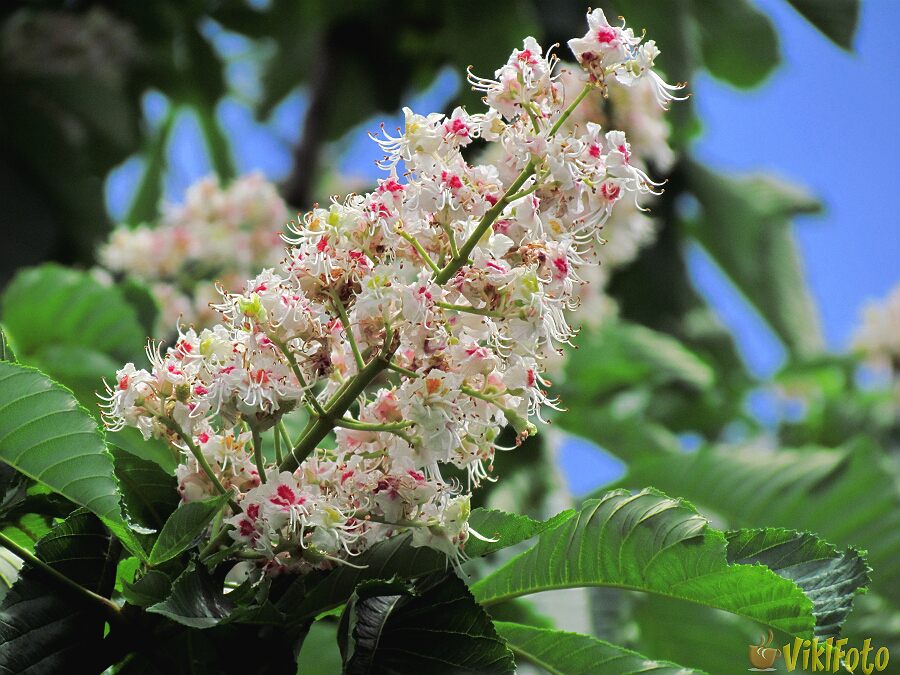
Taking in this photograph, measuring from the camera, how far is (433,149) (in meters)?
1.01

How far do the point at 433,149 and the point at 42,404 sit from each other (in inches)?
15.8

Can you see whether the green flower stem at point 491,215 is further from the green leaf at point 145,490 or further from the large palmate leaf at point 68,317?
the large palmate leaf at point 68,317

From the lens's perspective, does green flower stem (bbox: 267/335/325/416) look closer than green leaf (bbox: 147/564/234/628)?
No

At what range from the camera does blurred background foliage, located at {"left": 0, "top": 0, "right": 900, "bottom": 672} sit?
2.43 metres

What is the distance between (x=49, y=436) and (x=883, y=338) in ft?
13.8

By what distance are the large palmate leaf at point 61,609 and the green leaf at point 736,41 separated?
2610mm

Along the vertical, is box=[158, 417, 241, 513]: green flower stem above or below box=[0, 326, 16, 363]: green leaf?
below

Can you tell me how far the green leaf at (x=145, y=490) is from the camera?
1037 mm

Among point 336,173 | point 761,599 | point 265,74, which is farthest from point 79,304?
point 265,74

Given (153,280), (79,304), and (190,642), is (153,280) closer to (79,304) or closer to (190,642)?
(79,304)

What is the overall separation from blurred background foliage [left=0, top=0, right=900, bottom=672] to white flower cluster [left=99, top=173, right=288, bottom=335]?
443 millimetres

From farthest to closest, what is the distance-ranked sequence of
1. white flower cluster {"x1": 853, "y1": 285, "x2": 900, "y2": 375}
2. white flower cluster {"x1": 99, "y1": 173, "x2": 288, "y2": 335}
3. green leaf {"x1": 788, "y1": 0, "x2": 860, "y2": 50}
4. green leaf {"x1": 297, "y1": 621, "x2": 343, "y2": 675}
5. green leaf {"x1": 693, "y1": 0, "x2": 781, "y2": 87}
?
1. white flower cluster {"x1": 853, "y1": 285, "x2": 900, "y2": 375}
2. green leaf {"x1": 693, "y1": 0, "x2": 781, "y2": 87}
3. white flower cluster {"x1": 99, "y1": 173, "x2": 288, "y2": 335}
4. green leaf {"x1": 788, "y1": 0, "x2": 860, "y2": 50}
5. green leaf {"x1": 297, "y1": 621, "x2": 343, "y2": 675}

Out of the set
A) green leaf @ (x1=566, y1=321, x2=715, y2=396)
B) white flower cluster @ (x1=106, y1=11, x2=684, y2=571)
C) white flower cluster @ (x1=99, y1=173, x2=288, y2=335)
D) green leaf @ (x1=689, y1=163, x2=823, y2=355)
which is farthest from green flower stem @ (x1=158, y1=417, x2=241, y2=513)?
green leaf @ (x1=689, y1=163, x2=823, y2=355)

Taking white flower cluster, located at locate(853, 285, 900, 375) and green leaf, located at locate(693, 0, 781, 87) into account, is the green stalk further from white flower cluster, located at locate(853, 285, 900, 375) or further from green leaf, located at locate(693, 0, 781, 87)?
white flower cluster, located at locate(853, 285, 900, 375)
